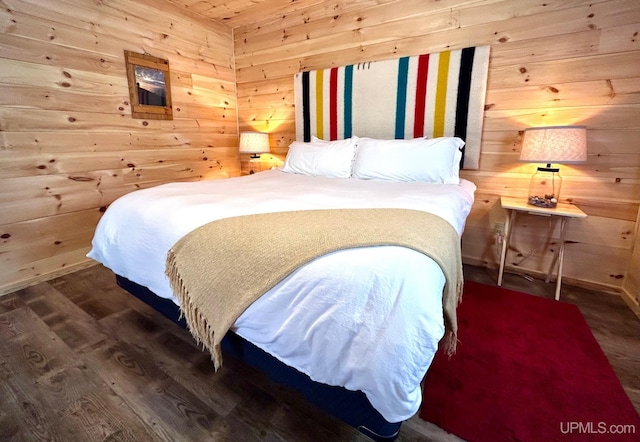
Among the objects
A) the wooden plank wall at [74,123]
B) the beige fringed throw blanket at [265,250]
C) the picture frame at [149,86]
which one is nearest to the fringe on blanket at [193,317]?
the beige fringed throw blanket at [265,250]

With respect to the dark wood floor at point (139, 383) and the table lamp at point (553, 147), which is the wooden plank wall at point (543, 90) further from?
the dark wood floor at point (139, 383)

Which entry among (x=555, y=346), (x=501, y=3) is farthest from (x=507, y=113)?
(x=555, y=346)

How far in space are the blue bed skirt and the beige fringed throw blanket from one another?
0.51ft

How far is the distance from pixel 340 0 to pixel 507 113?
69.7 inches

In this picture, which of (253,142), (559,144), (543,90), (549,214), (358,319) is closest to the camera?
(358,319)

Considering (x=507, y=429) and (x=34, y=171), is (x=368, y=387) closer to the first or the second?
(x=507, y=429)


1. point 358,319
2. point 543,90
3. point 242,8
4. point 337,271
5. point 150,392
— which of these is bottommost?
point 150,392

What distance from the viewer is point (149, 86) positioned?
2.78 m

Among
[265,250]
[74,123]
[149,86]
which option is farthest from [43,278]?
[265,250]

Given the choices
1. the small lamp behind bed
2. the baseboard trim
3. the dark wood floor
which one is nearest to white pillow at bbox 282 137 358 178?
the small lamp behind bed

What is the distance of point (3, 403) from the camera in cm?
125

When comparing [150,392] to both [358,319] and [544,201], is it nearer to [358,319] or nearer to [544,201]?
[358,319]

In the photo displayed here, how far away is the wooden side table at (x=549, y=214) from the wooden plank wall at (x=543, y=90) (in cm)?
8

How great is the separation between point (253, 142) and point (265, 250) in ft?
8.05
